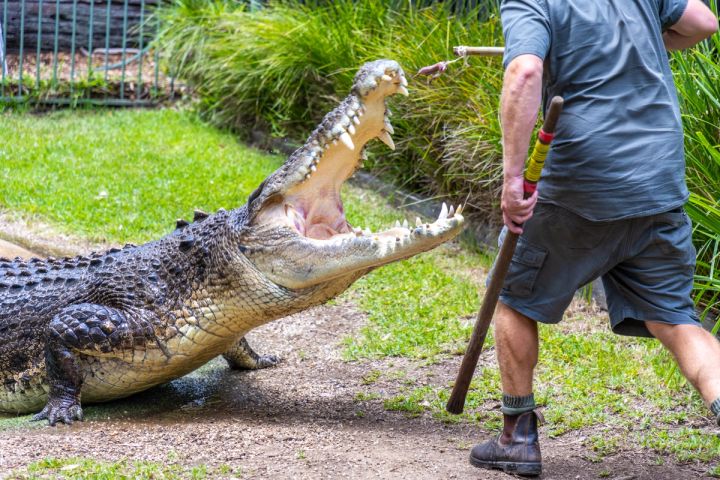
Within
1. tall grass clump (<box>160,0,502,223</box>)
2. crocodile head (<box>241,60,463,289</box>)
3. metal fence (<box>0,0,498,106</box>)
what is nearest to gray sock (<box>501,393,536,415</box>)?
crocodile head (<box>241,60,463,289</box>)

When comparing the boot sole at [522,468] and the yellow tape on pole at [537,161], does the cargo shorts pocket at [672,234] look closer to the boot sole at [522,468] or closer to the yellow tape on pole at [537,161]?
the yellow tape on pole at [537,161]

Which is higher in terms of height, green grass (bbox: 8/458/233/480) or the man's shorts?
the man's shorts

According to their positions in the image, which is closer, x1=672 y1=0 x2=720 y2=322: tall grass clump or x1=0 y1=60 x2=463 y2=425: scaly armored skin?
x1=0 y1=60 x2=463 y2=425: scaly armored skin

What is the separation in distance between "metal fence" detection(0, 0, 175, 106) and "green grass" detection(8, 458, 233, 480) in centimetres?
767

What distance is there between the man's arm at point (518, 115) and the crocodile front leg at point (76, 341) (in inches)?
79.0

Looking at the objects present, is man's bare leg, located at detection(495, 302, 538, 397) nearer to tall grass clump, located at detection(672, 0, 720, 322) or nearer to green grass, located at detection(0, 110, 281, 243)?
tall grass clump, located at detection(672, 0, 720, 322)

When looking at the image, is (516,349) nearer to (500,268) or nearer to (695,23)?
(500,268)

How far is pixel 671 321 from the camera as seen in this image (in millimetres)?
3607

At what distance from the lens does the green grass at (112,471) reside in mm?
3557

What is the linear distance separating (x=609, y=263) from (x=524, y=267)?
32 centimetres

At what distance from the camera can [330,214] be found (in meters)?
4.53

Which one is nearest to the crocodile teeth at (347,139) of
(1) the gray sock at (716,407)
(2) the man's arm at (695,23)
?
(2) the man's arm at (695,23)

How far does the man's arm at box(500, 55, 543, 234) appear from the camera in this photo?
3.28 m

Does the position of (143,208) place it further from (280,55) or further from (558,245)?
(558,245)
